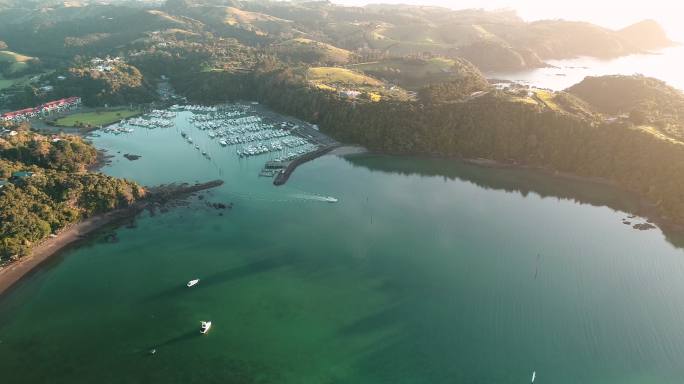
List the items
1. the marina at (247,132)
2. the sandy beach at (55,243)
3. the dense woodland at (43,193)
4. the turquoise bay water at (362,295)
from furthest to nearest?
the marina at (247,132), the dense woodland at (43,193), the sandy beach at (55,243), the turquoise bay water at (362,295)

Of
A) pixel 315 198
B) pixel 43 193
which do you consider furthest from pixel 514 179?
pixel 43 193

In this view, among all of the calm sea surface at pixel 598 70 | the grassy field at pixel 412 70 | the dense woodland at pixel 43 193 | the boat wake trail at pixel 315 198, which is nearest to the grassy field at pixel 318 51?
the grassy field at pixel 412 70

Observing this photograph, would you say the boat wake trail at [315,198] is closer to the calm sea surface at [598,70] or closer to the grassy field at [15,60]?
the calm sea surface at [598,70]

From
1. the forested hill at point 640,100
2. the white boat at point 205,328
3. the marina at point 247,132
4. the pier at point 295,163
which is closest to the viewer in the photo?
the white boat at point 205,328

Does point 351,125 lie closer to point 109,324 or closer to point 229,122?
point 229,122

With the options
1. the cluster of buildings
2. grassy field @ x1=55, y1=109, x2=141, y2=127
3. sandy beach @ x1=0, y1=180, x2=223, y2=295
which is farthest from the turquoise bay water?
the cluster of buildings

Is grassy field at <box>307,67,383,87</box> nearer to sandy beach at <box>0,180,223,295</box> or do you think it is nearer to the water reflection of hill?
the water reflection of hill

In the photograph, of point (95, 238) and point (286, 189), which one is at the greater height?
point (286, 189)

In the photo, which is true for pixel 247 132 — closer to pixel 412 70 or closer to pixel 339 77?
pixel 339 77

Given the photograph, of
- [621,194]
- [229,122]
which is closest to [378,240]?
[621,194]
